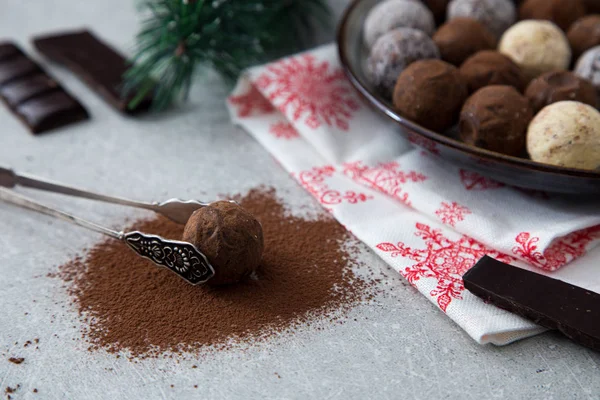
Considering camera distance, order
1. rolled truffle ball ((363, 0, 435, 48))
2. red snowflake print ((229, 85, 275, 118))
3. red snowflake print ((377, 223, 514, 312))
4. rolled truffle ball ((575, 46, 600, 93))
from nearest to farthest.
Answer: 1. red snowflake print ((377, 223, 514, 312))
2. rolled truffle ball ((575, 46, 600, 93))
3. rolled truffle ball ((363, 0, 435, 48))
4. red snowflake print ((229, 85, 275, 118))

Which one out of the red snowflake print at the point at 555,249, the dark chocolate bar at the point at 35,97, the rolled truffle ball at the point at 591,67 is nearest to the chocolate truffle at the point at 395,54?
the rolled truffle ball at the point at 591,67

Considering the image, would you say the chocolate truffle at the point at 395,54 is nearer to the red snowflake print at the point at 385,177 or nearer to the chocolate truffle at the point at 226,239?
the red snowflake print at the point at 385,177

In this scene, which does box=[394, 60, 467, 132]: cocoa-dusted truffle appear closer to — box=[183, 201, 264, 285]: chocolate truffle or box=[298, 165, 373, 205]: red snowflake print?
box=[298, 165, 373, 205]: red snowflake print

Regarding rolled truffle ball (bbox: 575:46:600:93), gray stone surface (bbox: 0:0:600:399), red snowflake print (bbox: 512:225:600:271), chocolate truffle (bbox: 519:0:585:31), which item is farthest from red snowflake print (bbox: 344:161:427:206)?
chocolate truffle (bbox: 519:0:585:31)

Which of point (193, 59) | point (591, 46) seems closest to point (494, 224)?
point (591, 46)

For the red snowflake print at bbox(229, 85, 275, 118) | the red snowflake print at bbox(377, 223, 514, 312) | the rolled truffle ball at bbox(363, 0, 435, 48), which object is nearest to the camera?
the red snowflake print at bbox(377, 223, 514, 312)

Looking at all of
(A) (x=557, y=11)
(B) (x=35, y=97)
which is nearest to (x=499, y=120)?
(A) (x=557, y=11)

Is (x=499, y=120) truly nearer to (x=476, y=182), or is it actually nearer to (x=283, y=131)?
(x=476, y=182)
